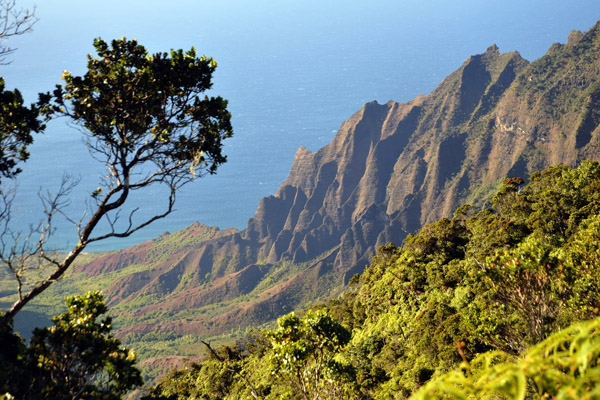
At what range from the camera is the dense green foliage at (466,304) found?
1428 centimetres

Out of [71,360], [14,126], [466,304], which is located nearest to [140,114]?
[14,126]

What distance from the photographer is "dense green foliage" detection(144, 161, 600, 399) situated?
1428 centimetres

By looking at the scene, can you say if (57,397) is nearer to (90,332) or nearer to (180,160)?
(90,332)

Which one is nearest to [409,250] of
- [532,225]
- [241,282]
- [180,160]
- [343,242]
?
[532,225]

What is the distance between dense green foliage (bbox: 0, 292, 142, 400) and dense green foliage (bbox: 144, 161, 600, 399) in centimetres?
560

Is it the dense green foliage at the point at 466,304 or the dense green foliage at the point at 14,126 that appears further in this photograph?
the dense green foliage at the point at 466,304

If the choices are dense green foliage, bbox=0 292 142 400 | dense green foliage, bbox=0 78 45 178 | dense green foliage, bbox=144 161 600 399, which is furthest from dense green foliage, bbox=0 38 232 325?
dense green foliage, bbox=144 161 600 399

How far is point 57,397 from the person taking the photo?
11.3 m

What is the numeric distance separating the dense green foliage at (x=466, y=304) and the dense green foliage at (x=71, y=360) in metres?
5.60

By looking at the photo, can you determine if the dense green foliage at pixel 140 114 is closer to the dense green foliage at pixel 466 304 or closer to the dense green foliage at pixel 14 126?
the dense green foliage at pixel 14 126

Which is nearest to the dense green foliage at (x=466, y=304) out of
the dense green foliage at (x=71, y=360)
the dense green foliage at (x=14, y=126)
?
the dense green foliage at (x=71, y=360)

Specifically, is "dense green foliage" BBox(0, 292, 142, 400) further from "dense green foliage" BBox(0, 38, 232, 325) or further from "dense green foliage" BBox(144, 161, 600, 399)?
"dense green foliage" BBox(144, 161, 600, 399)

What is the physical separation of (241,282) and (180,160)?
190631 mm

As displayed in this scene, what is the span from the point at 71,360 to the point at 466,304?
104 feet
